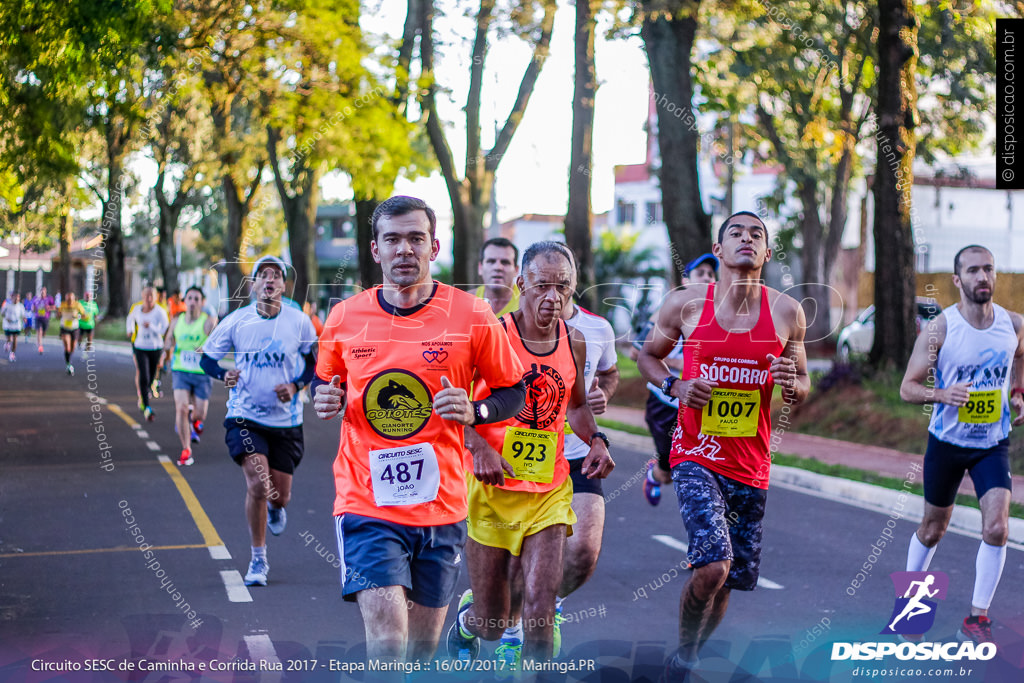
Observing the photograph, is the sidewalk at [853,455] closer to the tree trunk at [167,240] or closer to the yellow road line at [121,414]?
the yellow road line at [121,414]

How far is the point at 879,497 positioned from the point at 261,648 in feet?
23.2

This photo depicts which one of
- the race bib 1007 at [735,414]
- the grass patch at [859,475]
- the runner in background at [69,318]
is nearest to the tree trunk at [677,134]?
the grass patch at [859,475]

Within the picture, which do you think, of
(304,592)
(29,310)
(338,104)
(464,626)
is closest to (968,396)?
(464,626)

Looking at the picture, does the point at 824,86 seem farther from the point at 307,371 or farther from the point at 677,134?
the point at 307,371

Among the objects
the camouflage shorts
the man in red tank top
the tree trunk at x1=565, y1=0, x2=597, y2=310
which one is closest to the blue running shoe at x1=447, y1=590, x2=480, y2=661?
the man in red tank top

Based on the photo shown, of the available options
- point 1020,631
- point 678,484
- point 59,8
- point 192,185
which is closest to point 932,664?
point 1020,631

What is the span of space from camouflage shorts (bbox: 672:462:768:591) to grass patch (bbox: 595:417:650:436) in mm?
10920

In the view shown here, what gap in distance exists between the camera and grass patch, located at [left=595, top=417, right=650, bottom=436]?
1691 cm

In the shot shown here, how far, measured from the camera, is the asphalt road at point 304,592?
18.6 feet

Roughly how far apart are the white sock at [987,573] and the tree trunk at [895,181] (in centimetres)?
1010

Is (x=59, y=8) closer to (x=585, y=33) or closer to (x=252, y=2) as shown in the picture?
(x=252, y=2)

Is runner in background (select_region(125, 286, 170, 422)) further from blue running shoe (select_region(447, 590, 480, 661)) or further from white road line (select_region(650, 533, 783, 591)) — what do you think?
blue running shoe (select_region(447, 590, 480, 661))

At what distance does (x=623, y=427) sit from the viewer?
17.5 metres

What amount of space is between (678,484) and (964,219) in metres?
41.4
